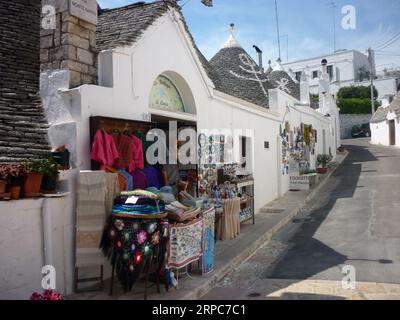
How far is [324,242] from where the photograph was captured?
8453 millimetres

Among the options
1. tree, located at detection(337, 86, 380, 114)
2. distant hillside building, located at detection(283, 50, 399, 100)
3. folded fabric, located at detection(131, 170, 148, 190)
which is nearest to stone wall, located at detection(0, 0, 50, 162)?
folded fabric, located at detection(131, 170, 148, 190)

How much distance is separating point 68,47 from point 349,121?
161ft

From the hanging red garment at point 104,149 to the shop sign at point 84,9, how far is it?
Result: 5.98ft

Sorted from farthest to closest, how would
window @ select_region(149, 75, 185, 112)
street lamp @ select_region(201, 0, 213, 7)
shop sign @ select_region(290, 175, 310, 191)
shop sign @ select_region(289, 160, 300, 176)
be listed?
shop sign @ select_region(289, 160, 300, 176) < shop sign @ select_region(290, 175, 310, 191) < street lamp @ select_region(201, 0, 213, 7) < window @ select_region(149, 75, 185, 112)

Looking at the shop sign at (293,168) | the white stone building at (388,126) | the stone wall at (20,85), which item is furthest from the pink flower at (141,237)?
the white stone building at (388,126)

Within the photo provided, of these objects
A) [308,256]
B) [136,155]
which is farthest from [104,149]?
[308,256]

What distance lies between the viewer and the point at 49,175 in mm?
4984

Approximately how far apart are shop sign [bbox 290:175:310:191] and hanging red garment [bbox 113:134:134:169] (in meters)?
11.3

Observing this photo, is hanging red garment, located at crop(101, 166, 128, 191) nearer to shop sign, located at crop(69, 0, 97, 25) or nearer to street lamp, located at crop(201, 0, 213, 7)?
shop sign, located at crop(69, 0, 97, 25)

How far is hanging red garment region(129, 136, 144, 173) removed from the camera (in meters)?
6.24

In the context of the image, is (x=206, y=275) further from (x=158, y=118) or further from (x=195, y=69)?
(x=195, y=69)
